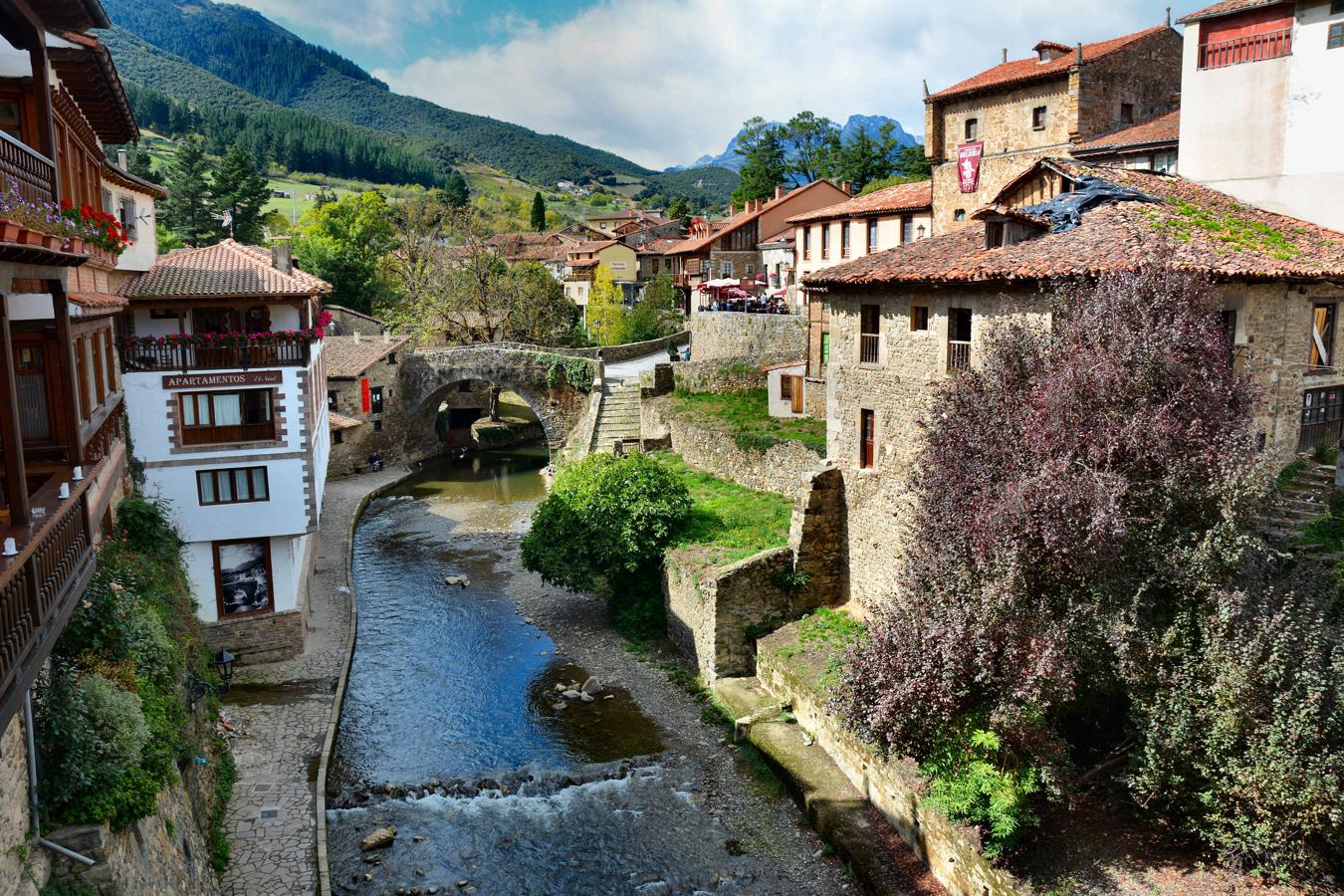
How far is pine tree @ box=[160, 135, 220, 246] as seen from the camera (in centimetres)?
6662

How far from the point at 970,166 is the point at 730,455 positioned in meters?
13.6

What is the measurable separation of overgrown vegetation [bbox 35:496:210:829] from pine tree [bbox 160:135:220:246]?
5479 centimetres

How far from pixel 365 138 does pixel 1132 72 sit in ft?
475

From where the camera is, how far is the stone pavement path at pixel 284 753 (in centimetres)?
1546

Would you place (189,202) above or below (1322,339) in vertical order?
above

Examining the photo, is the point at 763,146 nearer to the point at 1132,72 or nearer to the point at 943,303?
the point at 1132,72

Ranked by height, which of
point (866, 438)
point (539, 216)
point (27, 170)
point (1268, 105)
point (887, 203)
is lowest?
point (866, 438)

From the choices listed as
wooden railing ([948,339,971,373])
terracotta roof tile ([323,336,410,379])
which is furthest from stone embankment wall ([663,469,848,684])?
terracotta roof tile ([323,336,410,379])

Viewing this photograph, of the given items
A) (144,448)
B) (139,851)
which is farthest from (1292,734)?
(144,448)

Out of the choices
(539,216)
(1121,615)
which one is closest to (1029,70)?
(1121,615)

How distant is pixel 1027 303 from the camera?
17594 millimetres

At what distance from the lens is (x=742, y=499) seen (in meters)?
29.8

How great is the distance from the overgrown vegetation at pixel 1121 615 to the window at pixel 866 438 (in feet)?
19.1

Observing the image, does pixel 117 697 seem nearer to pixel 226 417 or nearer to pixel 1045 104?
pixel 226 417
